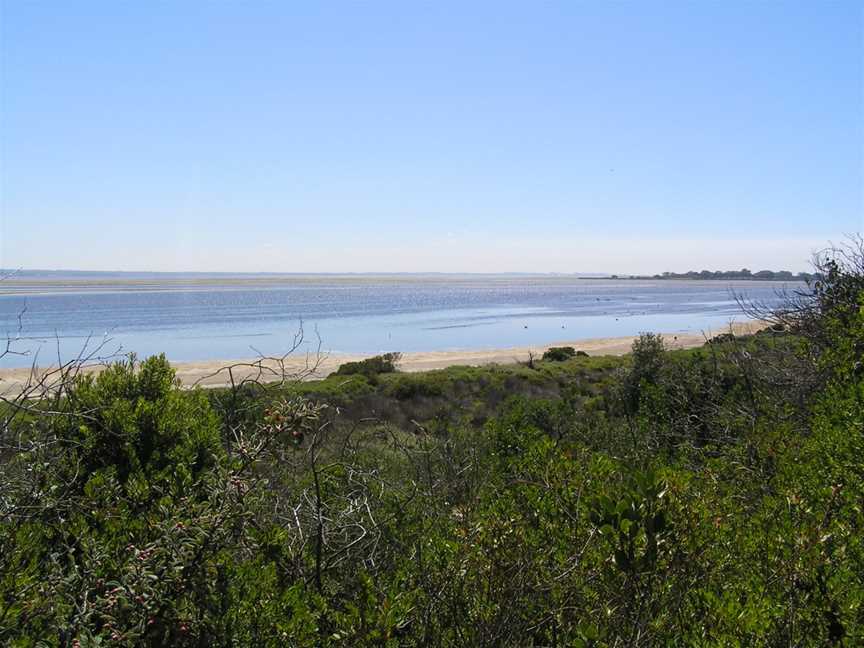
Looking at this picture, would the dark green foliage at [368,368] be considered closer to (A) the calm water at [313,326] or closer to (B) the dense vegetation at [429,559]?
(A) the calm water at [313,326]

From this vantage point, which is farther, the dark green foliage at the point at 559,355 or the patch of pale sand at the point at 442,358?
the dark green foliage at the point at 559,355

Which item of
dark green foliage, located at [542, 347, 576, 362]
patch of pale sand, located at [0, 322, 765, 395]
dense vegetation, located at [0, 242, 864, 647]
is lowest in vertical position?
patch of pale sand, located at [0, 322, 765, 395]

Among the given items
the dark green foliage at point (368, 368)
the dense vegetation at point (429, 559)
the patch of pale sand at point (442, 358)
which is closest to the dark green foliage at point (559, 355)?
the patch of pale sand at point (442, 358)

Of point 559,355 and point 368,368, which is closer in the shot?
point 368,368

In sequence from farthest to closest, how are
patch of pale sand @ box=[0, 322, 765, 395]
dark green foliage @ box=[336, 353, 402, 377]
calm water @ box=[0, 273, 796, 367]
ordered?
calm water @ box=[0, 273, 796, 367]
patch of pale sand @ box=[0, 322, 765, 395]
dark green foliage @ box=[336, 353, 402, 377]

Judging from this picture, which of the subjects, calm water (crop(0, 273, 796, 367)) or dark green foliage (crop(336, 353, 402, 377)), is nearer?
dark green foliage (crop(336, 353, 402, 377))

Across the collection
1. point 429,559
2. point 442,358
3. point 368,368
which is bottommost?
point 442,358

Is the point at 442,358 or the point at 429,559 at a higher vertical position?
the point at 429,559

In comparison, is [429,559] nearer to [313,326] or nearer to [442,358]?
[442,358]

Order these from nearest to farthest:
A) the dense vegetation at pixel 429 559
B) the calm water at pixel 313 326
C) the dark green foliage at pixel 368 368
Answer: the dense vegetation at pixel 429 559, the dark green foliage at pixel 368 368, the calm water at pixel 313 326

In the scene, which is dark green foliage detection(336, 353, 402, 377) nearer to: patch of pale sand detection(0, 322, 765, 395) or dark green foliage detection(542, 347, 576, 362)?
patch of pale sand detection(0, 322, 765, 395)

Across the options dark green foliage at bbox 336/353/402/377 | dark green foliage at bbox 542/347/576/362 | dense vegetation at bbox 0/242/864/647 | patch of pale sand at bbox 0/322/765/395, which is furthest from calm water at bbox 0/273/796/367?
dense vegetation at bbox 0/242/864/647

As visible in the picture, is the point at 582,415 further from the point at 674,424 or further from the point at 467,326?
the point at 467,326

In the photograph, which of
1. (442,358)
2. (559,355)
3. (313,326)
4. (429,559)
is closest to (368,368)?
(442,358)
